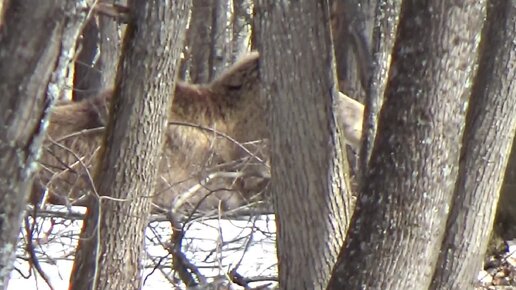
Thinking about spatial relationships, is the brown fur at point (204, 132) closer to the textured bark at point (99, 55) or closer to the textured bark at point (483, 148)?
the textured bark at point (483, 148)

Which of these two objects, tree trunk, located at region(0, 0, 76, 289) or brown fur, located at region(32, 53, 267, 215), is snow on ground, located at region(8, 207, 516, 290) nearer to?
brown fur, located at region(32, 53, 267, 215)

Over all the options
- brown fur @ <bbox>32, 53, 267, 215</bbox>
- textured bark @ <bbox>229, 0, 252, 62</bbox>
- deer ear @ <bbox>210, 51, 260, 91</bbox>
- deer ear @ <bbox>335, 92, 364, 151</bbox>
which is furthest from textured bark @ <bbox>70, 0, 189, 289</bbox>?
textured bark @ <bbox>229, 0, 252, 62</bbox>

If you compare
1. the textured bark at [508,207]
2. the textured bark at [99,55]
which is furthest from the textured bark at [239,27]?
the textured bark at [508,207]

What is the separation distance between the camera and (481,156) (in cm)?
562

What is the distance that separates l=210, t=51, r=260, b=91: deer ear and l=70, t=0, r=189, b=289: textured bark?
4310 mm

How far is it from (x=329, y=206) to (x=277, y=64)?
715 millimetres

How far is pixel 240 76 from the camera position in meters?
10.8

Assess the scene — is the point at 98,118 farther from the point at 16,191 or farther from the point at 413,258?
the point at 16,191

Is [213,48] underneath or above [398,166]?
above

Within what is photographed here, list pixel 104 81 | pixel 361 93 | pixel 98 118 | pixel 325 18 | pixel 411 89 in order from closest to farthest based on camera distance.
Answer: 1. pixel 411 89
2. pixel 325 18
3. pixel 98 118
4. pixel 361 93
5. pixel 104 81

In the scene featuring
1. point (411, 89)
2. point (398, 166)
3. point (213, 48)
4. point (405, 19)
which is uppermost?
point (213, 48)

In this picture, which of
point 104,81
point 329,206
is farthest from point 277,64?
point 104,81

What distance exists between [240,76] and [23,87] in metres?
7.95

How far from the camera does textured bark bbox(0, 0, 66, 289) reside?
2861 millimetres
